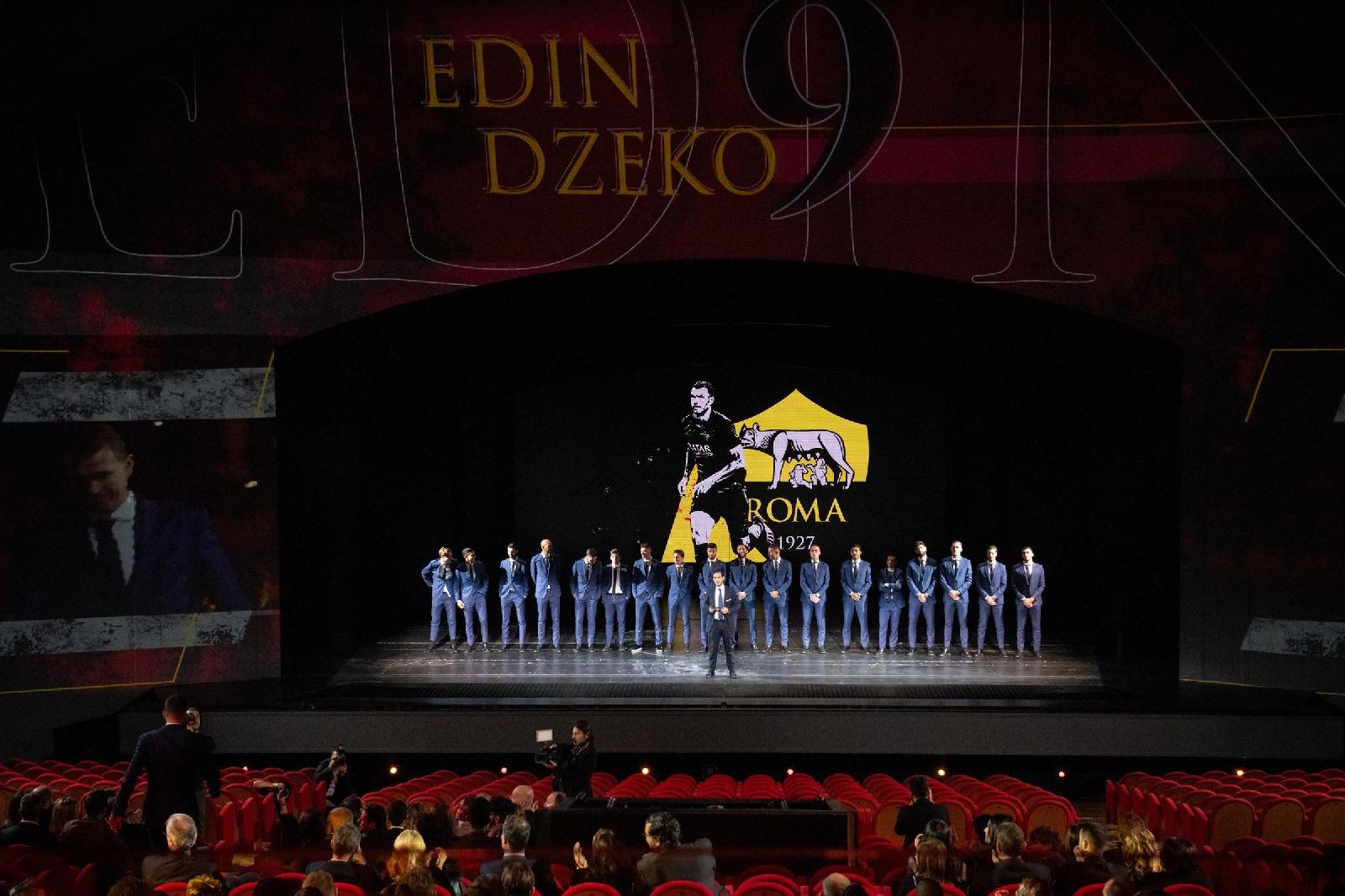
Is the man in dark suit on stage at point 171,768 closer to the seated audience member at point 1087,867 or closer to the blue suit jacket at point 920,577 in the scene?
the seated audience member at point 1087,867

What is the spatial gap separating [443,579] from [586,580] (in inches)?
62.8

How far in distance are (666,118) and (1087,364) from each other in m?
5.40

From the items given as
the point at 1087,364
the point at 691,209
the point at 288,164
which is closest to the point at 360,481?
the point at 288,164

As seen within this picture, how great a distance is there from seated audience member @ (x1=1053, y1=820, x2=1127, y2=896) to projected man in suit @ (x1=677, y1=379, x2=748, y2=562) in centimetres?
988

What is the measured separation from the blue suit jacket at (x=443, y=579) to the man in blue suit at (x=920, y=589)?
5.02 meters

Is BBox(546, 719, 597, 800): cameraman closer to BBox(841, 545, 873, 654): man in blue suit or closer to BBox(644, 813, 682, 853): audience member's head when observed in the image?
BBox(644, 813, 682, 853): audience member's head

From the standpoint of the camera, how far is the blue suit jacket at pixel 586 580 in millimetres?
13625

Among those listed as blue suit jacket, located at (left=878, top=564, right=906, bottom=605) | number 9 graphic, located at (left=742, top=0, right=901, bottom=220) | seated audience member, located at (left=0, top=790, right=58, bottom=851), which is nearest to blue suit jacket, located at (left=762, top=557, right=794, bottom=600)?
blue suit jacket, located at (left=878, top=564, right=906, bottom=605)

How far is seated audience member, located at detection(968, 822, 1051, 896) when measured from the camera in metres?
4.77

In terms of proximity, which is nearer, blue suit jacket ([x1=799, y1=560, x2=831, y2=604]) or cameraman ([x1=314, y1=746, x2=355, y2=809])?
cameraman ([x1=314, y1=746, x2=355, y2=809])

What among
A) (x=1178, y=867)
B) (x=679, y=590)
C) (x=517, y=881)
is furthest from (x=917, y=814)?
(x=679, y=590)

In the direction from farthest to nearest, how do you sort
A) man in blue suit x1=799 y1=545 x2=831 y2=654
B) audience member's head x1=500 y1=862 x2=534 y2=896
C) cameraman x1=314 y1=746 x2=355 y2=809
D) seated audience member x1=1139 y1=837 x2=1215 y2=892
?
man in blue suit x1=799 y1=545 x2=831 y2=654
cameraman x1=314 y1=746 x2=355 y2=809
seated audience member x1=1139 y1=837 x2=1215 y2=892
audience member's head x1=500 y1=862 x2=534 y2=896

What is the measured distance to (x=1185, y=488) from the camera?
39.5 ft

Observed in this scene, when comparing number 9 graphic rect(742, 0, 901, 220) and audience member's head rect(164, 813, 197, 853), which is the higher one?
number 9 graphic rect(742, 0, 901, 220)
